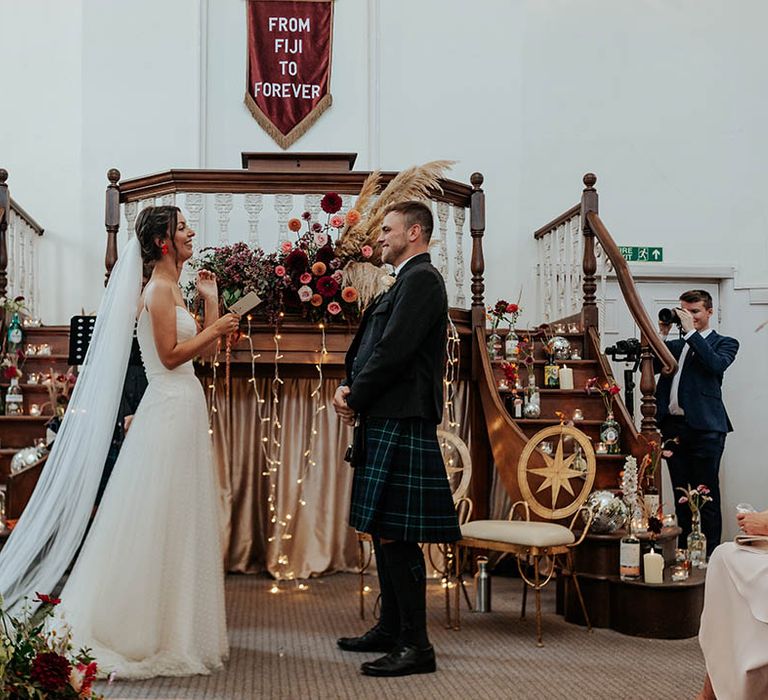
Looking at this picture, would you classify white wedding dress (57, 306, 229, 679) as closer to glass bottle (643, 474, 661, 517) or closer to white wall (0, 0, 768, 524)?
glass bottle (643, 474, 661, 517)

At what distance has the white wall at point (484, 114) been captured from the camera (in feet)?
28.7

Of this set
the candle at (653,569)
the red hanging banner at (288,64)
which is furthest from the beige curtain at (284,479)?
the red hanging banner at (288,64)

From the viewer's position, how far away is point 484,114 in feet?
29.6

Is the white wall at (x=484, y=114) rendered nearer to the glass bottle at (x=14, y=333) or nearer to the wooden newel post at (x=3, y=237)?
the wooden newel post at (x=3, y=237)

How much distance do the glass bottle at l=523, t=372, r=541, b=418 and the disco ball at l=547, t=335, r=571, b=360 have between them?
14.6 inches

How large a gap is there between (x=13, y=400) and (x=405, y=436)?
3258 mm

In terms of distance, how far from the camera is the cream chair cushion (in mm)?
4742

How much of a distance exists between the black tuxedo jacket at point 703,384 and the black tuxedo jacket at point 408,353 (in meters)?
2.93

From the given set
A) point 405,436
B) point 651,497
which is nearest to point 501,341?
point 651,497

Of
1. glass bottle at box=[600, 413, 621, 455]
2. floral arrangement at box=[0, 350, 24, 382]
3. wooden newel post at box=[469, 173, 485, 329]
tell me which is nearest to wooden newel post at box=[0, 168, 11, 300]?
floral arrangement at box=[0, 350, 24, 382]

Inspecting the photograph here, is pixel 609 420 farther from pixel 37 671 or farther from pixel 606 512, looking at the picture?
pixel 37 671

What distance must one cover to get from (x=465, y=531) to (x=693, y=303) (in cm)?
254

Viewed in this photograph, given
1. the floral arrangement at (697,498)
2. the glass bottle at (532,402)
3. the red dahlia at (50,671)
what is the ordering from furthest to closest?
the glass bottle at (532,402) < the floral arrangement at (697,498) < the red dahlia at (50,671)

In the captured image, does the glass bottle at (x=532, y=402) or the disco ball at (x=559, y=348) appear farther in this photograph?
the disco ball at (x=559, y=348)
